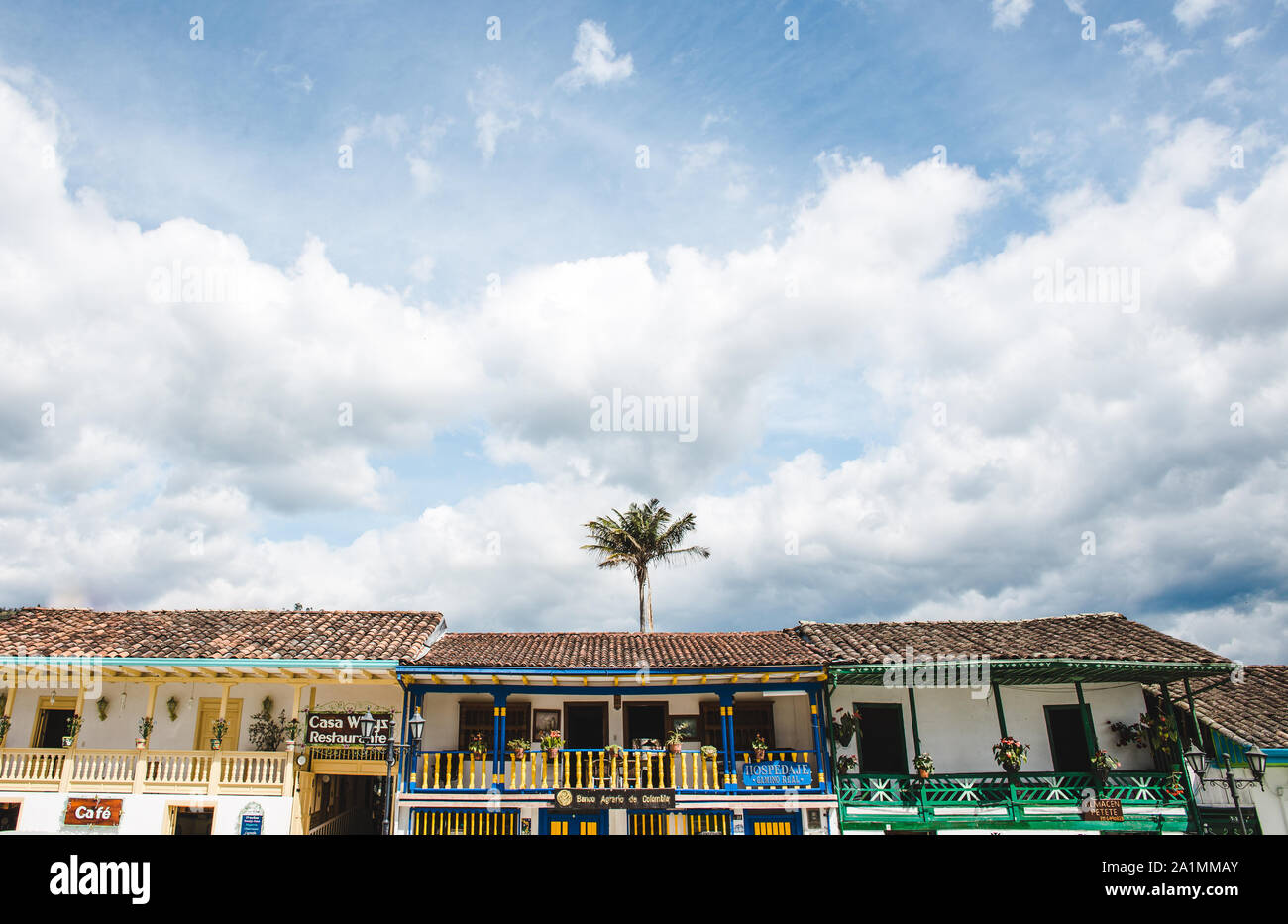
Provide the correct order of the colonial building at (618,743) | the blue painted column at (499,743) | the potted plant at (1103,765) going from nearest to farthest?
the colonial building at (618,743), the blue painted column at (499,743), the potted plant at (1103,765)

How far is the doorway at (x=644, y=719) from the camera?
20.0 metres

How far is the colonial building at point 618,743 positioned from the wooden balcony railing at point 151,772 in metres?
3.28

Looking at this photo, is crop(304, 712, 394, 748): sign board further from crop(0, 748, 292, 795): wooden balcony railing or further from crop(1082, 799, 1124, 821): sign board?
crop(1082, 799, 1124, 821): sign board

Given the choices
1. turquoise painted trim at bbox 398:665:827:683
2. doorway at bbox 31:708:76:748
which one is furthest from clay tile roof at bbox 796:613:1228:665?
doorway at bbox 31:708:76:748

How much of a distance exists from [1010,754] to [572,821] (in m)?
10.4

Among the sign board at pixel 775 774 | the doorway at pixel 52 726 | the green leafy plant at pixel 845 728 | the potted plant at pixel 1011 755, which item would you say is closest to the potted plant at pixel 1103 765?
the potted plant at pixel 1011 755

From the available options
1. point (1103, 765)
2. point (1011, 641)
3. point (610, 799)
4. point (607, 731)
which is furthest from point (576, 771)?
Answer: point (1103, 765)

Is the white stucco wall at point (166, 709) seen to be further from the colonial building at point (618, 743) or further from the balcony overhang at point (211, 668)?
the colonial building at point (618, 743)

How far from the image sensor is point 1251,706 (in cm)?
1978

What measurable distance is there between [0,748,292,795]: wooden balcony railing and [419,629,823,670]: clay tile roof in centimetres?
425

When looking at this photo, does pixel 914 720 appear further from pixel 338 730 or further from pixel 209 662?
pixel 209 662

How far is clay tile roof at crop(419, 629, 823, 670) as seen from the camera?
60.4 feet
